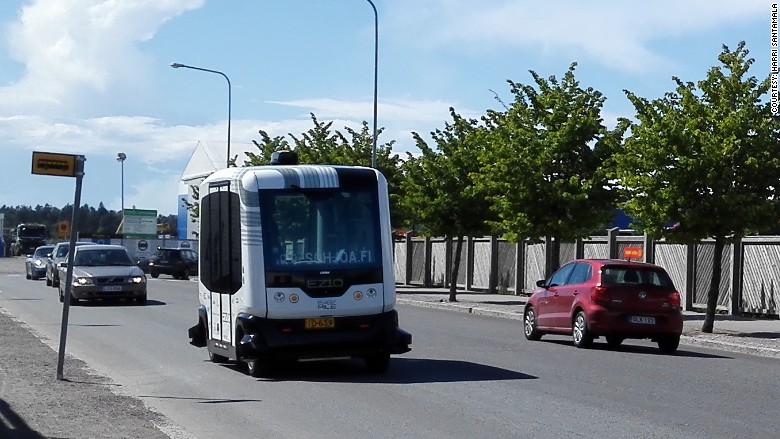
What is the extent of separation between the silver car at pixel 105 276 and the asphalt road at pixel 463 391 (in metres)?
10.0

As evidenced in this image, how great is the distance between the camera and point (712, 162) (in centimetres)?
2502

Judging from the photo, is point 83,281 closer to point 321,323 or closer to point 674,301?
point 674,301

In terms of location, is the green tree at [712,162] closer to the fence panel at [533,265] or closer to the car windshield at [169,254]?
the fence panel at [533,265]

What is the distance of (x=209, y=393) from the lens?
14094 mm

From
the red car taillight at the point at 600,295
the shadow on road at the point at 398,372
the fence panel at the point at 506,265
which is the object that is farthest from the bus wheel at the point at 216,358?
the fence panel at the point at 506,265

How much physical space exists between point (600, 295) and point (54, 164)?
10.3 meters

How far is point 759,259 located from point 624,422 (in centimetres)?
1993

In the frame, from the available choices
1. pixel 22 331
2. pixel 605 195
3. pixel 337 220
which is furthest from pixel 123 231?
pixel 337 220

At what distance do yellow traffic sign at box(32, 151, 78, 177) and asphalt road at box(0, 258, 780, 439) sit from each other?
261cm

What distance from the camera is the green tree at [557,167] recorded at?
1310 inches

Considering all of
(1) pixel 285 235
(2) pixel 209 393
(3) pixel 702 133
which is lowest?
(2) pixel 209 393

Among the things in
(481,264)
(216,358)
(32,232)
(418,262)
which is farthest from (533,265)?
(32,232)

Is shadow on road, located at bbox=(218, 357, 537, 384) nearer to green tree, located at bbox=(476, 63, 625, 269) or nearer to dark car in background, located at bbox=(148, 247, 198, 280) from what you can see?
green tree, located at bbox=(476, 63, 625, 269)

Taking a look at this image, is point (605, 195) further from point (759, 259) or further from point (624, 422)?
point (624, 422)
